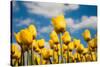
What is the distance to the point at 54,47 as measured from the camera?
8.03 feet

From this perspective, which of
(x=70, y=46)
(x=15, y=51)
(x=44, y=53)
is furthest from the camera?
(x=70, y=46)

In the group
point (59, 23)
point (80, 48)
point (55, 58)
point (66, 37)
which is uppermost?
point (59, 23)

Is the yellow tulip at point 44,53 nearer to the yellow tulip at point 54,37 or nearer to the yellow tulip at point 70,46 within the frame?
the yellow tulip at point 54,37

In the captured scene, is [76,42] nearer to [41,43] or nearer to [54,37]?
[54,37]

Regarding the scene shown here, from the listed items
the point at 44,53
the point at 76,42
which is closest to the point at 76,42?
the point at 76,42

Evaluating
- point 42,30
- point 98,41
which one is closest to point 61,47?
point 42,30

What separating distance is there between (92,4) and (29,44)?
0.90m

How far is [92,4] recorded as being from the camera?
103 inches

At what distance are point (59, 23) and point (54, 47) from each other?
0.28m

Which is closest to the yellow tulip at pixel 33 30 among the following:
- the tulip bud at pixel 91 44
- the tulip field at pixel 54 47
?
the tulip field at pixel 54 47

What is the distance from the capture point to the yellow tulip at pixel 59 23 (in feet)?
8.07
